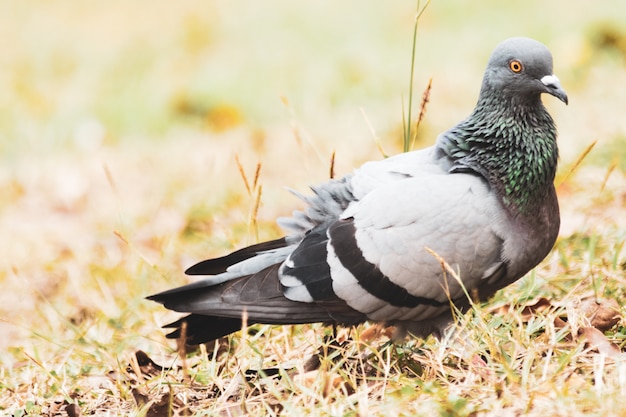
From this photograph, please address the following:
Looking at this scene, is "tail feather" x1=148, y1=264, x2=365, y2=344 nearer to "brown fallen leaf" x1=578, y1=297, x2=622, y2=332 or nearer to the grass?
the grass

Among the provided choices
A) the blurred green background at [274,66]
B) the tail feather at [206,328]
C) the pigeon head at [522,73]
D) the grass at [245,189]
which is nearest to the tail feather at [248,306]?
the tail feather at [206,328]

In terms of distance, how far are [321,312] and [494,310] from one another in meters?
0.82

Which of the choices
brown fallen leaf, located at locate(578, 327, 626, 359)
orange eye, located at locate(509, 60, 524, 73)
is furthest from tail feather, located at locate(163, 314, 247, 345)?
orange eye, located at locate(509, 60, 524, 73)

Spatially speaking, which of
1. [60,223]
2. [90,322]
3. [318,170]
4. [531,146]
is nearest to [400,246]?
[531,146]

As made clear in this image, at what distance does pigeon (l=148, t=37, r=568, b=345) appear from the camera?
310 centimetres

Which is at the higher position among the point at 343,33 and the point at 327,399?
the point at 343,33

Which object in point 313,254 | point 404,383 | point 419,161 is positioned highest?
point 419,161

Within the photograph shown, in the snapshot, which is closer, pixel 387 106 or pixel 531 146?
pixel 531 146

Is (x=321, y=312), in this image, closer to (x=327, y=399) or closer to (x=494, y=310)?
(x=327, y=399)

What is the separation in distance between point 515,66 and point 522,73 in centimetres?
4

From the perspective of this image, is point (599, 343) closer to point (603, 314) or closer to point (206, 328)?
point (603, 314)

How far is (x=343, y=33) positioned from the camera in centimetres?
936

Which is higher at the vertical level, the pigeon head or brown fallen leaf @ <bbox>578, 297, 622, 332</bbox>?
the pigeon head

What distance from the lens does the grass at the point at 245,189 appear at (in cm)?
291
